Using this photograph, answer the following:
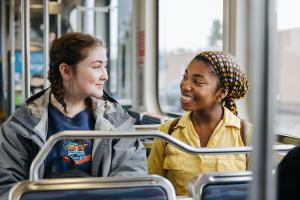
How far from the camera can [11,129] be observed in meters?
2.11

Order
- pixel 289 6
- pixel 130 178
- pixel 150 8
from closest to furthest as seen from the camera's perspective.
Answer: pixel 130 178 < pixel 289 6 < pixel 150 8

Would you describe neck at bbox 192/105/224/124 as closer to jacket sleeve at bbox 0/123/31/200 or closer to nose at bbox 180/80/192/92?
nose at bbox 180/80/192/92

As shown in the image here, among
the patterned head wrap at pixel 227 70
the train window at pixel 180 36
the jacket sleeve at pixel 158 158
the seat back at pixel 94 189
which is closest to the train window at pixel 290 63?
the patterned head wrap at pixel 227 70

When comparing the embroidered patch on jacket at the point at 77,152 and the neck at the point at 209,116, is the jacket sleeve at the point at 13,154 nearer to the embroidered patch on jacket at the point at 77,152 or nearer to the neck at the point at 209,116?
the embroidered patch on jacket at the point at 77,152

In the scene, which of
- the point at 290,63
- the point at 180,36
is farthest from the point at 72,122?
the point at 180,36

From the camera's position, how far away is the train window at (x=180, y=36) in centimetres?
405

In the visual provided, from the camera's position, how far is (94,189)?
5.42 feet

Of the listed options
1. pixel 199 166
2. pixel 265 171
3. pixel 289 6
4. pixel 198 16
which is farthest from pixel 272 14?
pixel 198 16

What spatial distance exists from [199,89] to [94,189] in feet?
2.66

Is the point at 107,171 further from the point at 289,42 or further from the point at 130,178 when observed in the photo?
the point at 289,42

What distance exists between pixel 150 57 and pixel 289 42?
2.59 metres

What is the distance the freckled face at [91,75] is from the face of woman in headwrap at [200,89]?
372mm

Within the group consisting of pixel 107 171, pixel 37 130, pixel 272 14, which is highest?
pixel 272 14

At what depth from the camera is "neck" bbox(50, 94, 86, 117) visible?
225 cm
